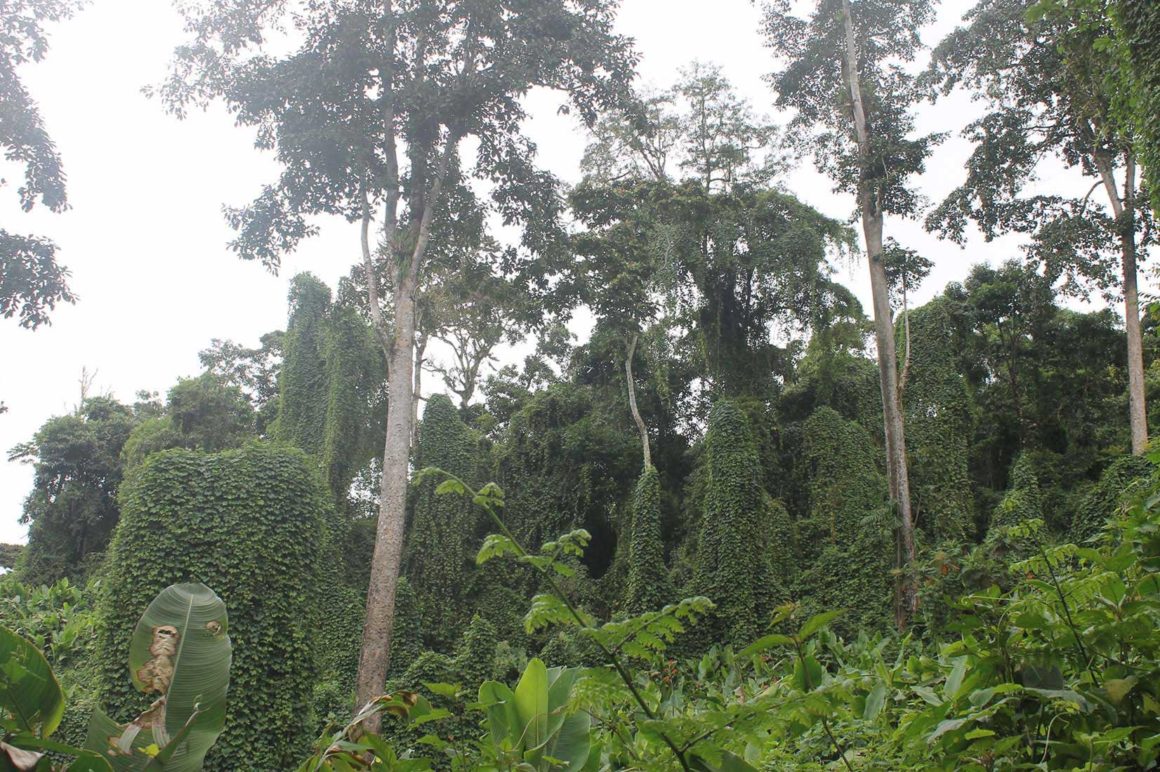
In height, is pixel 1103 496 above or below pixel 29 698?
above

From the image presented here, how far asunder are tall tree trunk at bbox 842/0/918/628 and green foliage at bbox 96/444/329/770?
23.6 feet

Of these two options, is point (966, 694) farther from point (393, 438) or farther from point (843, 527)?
point (843, 527)

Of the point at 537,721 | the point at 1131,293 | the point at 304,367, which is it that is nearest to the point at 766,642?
the point at 537,721

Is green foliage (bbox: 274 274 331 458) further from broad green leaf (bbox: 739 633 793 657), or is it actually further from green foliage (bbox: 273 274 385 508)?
broad green leaf (bbox: 739 633 793 657)

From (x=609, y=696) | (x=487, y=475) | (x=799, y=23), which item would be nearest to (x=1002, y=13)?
(x=799, y=23)

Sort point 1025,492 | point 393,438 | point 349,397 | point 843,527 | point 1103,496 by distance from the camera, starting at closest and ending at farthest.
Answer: point 393,438, point 1103,496, point 1025,492, point 843,527, point 349,397

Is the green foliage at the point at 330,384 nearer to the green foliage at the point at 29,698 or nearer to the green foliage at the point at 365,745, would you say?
the green foliage at the point at 29,698

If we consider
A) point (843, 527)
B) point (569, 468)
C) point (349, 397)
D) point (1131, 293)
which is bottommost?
point (843, 527)

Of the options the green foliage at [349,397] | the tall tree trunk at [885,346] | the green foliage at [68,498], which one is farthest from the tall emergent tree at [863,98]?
the green foliage at [68,498]

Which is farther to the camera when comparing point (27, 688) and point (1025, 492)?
point (1025, 492)

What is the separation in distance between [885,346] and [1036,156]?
4710 millimetres

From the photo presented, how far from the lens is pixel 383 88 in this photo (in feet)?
37.0

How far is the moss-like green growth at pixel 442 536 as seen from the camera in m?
14.0

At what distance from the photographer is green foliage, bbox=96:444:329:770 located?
799 cm
